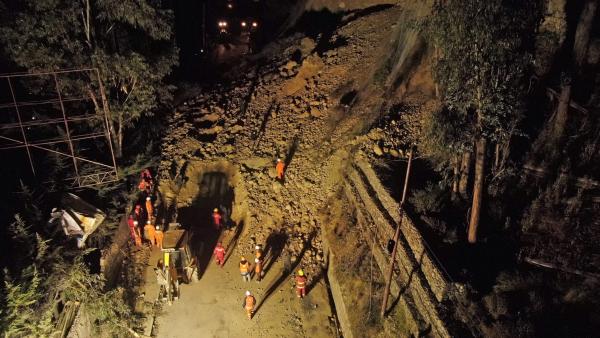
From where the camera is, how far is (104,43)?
15125mm

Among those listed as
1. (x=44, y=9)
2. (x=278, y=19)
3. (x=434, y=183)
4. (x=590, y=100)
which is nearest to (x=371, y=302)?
(x=434, y=183)

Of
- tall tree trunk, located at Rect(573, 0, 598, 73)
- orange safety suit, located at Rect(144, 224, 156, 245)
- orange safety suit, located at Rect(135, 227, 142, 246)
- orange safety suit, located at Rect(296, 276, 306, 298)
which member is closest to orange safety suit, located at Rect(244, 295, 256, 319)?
orange safety suit, located at Rect(296, 276, 306, 298)

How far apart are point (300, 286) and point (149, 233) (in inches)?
257

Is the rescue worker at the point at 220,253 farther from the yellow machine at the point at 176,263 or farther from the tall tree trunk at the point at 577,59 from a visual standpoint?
the tall tree trunk at the point at 577,59

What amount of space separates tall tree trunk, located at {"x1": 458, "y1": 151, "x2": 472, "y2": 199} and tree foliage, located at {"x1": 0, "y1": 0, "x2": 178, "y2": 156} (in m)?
11.9

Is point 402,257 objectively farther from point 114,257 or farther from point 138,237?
point 114,257

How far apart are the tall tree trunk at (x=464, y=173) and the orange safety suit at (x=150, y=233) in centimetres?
1115

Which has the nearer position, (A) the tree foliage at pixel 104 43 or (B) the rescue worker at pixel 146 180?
(A) the tree foliage at pixel 104 43

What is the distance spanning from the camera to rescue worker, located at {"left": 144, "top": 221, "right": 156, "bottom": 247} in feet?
49.4

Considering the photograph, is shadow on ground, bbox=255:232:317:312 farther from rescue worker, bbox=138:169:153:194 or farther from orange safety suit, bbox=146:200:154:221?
rescue worker, bbox=138:169:153:194

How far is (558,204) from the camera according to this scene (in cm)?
979

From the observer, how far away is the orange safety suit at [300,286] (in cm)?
1278

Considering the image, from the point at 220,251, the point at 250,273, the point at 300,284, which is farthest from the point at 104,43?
the point at 300,284

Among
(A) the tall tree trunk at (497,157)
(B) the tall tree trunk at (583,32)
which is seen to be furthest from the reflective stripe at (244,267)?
(B) the tall tree trunk at (583,32)
